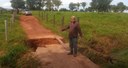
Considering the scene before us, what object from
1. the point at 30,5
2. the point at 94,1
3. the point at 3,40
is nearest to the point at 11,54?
the point at 3,40

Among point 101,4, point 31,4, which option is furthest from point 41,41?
point 31,4

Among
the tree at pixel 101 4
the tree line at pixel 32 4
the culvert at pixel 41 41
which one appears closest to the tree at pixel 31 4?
the tree line at pixel 32 4

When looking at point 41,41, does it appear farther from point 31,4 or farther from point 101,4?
point 31,4

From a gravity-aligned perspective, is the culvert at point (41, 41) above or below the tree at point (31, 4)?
below

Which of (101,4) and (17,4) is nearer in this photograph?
(101,4)

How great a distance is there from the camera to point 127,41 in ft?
82.1

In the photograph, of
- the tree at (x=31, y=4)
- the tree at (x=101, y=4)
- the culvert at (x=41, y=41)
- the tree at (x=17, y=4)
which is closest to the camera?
the culvert at (x=41, y=41)

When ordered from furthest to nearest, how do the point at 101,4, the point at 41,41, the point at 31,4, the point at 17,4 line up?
the point at 31,4, the point at 17,4, the point at 101,4, the point at 41,41

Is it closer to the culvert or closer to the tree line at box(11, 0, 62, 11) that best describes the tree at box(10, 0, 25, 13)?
the tree line at box(11, 0, 62, 11)

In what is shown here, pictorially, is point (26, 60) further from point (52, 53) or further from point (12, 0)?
point (12, 0)

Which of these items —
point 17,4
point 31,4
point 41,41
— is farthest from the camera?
point 31,4

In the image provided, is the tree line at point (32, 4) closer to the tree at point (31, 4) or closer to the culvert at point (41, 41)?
the tree at point (31, 4)

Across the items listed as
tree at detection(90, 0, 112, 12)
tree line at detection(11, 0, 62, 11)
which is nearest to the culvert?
tree at detection(90, 0, 112, 12)

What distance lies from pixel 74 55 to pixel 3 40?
5.89 m
